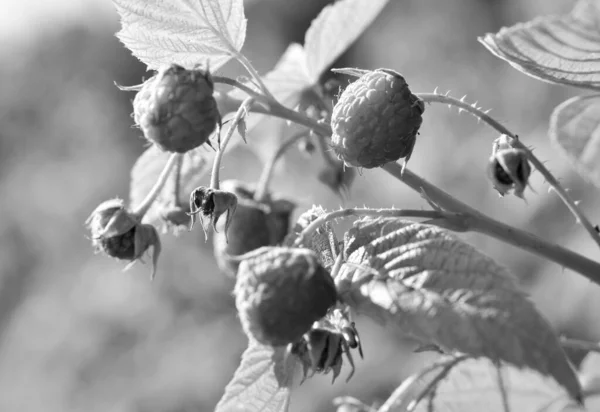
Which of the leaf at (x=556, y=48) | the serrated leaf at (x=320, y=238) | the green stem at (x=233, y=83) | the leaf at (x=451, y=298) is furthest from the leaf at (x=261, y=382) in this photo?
the leaf at (x=556, y=48)

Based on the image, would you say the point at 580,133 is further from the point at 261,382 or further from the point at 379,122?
the point at 261,382

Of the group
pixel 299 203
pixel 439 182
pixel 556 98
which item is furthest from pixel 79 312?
pixel 299 203

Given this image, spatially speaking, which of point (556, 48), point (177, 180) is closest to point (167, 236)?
point (177, 180)

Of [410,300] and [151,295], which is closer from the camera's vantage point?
[410,300]

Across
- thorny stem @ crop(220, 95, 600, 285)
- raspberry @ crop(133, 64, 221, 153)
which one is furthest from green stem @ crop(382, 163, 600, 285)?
raspberry @ crop(133, 64, 221, 153)

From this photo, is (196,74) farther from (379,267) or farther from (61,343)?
(61,343)

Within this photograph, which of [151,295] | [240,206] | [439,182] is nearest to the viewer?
[240,206]

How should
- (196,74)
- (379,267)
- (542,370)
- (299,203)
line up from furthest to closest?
(299,203)
(196,74)
(379,267)
(542,370)

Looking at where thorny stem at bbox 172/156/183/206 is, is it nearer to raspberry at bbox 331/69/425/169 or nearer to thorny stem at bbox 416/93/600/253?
raspberry at bbox 331/69/425/169
